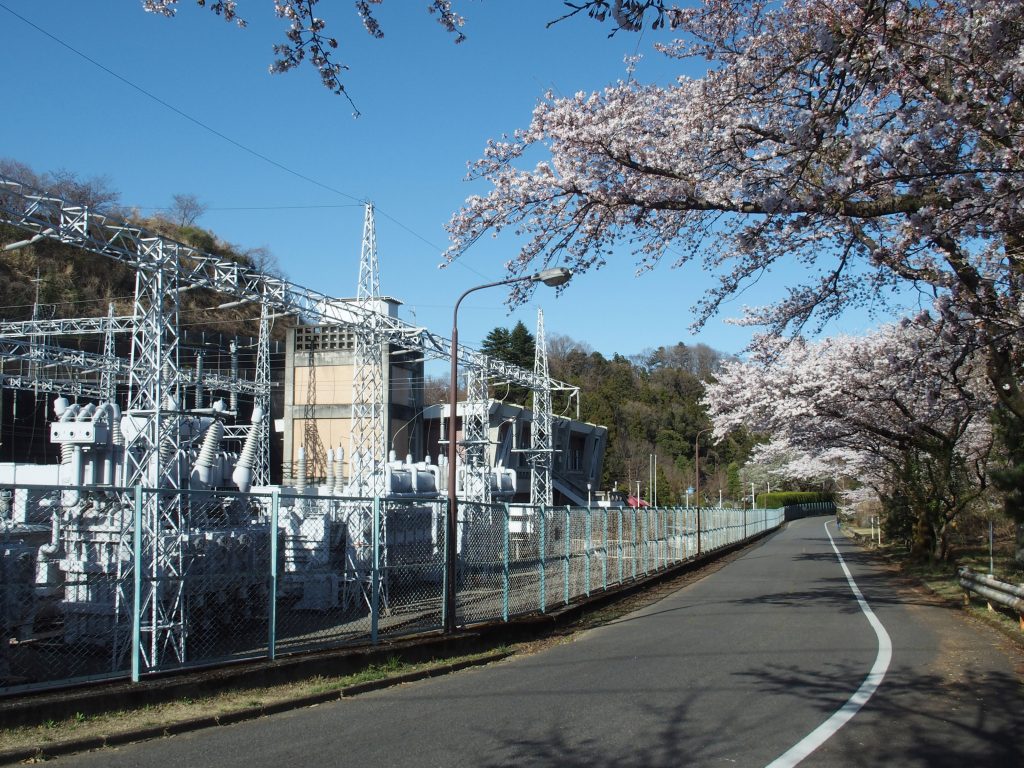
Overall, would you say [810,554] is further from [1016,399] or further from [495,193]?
[495,193]

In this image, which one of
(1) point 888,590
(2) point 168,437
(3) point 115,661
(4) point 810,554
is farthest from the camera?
(4) point 810,554

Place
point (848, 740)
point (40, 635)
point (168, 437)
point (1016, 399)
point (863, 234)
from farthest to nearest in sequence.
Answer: point (168, 437) < point (1016, 399) < point (863, 234) < point (40, 635) < point (848, 740)

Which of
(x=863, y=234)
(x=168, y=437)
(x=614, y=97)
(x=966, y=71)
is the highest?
(x=614, y=97)

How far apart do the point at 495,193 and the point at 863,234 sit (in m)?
4.63

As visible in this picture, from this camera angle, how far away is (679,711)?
8.00 metres

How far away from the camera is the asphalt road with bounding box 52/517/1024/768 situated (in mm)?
6574

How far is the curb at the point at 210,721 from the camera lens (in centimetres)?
649

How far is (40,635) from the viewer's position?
8.21 m

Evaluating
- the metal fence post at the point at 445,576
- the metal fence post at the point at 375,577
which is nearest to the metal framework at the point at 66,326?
the metal fence post at the point at 445,576

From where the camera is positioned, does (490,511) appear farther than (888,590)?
No

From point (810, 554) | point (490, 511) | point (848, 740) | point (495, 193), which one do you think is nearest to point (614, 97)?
point (495, 193)

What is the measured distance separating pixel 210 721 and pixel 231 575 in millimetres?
1924

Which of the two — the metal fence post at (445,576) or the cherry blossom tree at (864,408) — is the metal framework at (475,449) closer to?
the cherry blossom tree at (864,408)

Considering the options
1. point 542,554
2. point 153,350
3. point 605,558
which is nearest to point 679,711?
point 542,554
